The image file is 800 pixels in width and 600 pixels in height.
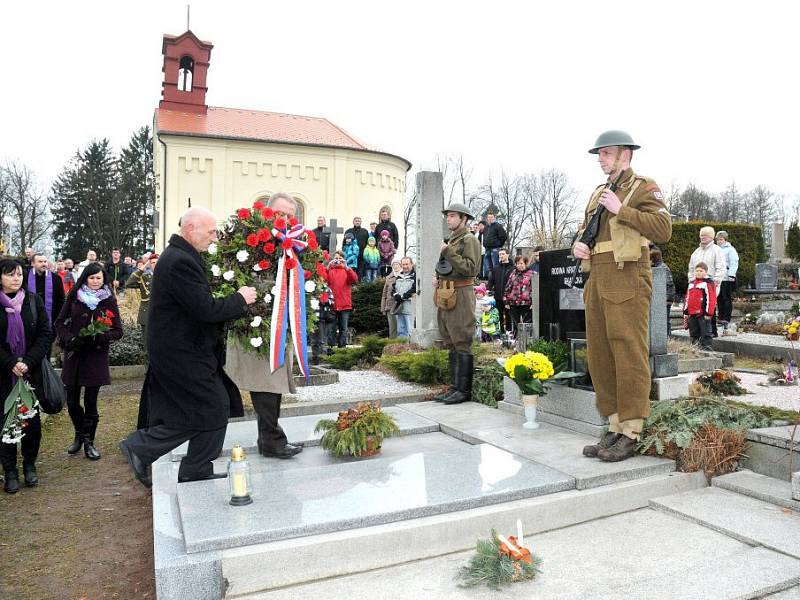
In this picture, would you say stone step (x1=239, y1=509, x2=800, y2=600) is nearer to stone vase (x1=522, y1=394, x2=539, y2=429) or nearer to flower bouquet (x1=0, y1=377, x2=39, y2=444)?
stone vase (x1=522, y1=394, x2=539, y2=429)

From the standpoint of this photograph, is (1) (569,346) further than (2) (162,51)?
No

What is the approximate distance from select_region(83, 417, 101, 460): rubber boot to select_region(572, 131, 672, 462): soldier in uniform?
4.62 metres

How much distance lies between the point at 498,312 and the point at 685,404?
8.17m

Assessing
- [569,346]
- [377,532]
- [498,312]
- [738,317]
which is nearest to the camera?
[377,532]

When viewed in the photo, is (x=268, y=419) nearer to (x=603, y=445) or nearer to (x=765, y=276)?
(x=603, y=445)

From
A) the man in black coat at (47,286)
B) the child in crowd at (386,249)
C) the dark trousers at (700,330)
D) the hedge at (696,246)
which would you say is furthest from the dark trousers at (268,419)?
the hedge at (696,246)

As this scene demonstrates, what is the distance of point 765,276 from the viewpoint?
73.6 feet

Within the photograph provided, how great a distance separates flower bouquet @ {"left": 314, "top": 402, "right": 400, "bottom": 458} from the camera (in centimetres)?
508

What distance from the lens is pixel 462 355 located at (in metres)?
7.18

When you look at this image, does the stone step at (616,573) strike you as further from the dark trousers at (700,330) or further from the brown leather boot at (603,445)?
the dark trousers at (700,330)

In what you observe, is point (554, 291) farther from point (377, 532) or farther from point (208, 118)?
point (208, 118)

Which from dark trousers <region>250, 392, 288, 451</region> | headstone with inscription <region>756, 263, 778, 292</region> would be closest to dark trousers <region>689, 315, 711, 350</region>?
dark trousers <region>250, 392, 288, 451</region>

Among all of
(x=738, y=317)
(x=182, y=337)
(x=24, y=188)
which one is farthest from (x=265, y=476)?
(x=24, y=188)

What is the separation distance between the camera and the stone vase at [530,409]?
5.83 meters
